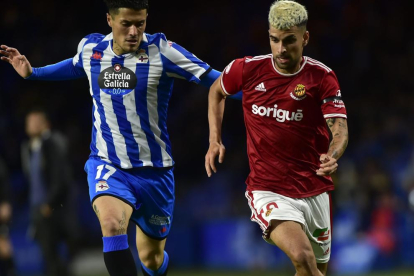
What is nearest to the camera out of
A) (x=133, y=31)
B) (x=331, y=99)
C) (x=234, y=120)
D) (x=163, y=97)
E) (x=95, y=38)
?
(x=331, y=99)

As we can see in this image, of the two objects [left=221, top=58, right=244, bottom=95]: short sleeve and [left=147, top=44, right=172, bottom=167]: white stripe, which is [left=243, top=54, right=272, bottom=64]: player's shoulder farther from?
[left=147, top=44, right=172, bottom=167]: white stripe

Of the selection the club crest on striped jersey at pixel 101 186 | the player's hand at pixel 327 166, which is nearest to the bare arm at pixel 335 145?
the player's hand at pixel 327 166

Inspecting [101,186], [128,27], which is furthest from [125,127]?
[128,27]

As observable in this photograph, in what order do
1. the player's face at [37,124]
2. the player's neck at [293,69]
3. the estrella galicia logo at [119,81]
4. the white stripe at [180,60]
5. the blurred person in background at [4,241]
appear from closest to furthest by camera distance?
the player's neck at [293,69]
the estrella galicia logo at [119,81]
the white stripe at [180,60]
the blurred person in background at [4,241]
the player's face at [37,124]

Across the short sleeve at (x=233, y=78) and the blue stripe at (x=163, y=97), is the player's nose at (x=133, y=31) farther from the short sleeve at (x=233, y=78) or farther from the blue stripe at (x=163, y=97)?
the short sleeve at (x=233, y=78)

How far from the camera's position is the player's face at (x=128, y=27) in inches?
229

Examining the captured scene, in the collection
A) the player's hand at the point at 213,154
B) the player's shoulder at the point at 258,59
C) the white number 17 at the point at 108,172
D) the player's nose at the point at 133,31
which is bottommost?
the white number 17 at the point at 108,172

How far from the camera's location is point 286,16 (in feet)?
17.8

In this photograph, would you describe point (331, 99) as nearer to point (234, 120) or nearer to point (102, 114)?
point (102, 114)

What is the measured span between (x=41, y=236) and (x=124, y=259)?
14.8 ft

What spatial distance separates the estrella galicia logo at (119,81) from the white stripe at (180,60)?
336 mm

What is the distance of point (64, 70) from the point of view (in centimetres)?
630

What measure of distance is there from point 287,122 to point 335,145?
48cm

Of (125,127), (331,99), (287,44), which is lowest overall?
(125,127)
